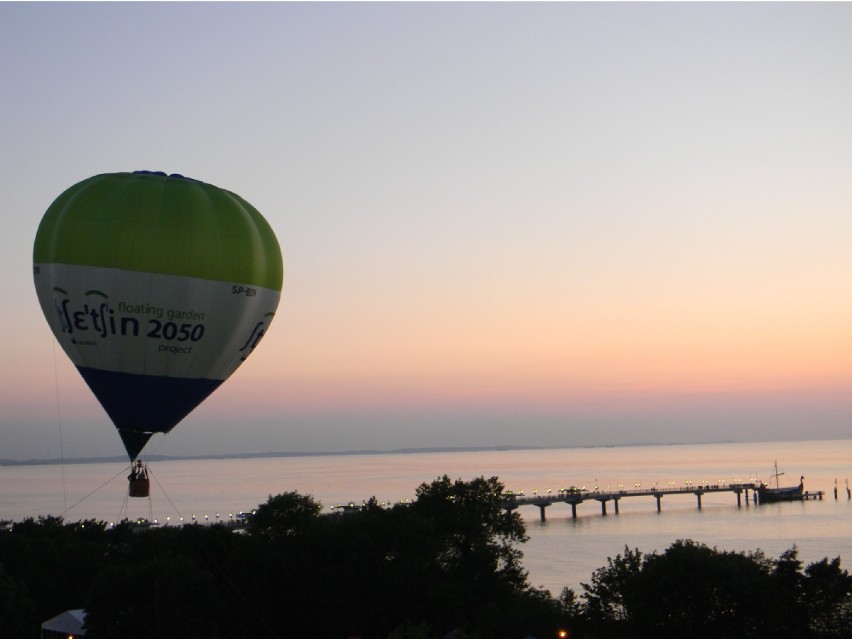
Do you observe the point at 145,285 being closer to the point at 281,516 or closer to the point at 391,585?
the point at 391,585

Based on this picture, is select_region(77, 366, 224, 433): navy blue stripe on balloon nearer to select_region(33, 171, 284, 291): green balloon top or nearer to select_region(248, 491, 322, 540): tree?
select_region(33, 171, 284, 291): green balloon top

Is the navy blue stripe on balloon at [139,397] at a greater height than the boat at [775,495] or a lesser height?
greater

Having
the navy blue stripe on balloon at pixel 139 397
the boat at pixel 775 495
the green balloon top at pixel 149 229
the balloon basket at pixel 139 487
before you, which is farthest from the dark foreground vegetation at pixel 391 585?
the boat at pixel 775 495

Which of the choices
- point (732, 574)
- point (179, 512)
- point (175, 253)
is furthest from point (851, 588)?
point (179, 512)

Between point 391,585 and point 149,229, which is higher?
point 149,229

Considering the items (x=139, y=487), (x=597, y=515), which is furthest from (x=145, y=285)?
(x=597, y=515)

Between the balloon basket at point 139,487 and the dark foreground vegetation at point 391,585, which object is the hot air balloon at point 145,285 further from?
the dark foreground vegetation at point 391,585
